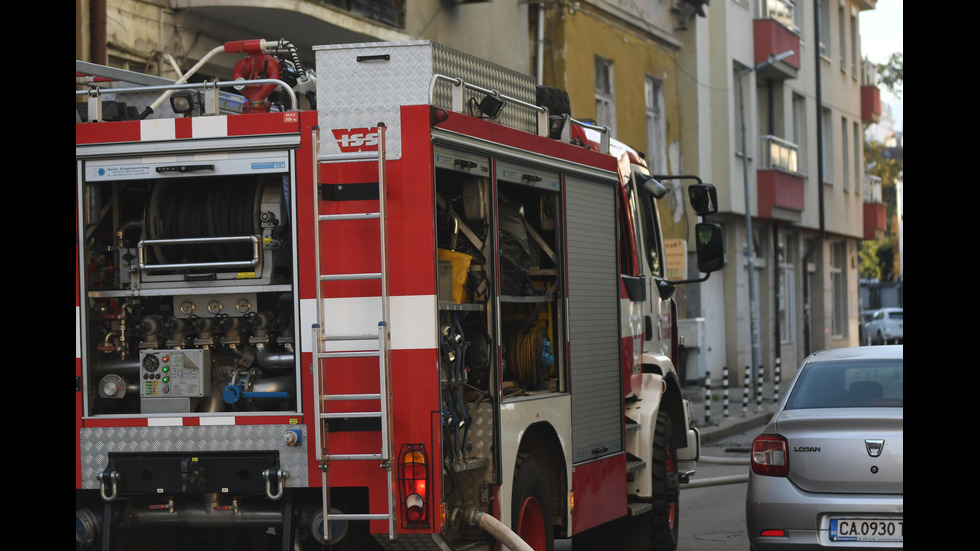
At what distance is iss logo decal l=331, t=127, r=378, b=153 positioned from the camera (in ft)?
20.6

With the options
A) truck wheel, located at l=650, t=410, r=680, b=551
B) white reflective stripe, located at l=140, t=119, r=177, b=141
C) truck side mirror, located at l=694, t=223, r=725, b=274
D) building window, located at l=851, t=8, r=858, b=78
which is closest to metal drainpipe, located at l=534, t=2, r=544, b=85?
truck side mirror, located at l=694, t=223, r=725, b=274

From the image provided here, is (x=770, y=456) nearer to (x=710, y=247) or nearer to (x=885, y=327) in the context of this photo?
(x=710, y=247)

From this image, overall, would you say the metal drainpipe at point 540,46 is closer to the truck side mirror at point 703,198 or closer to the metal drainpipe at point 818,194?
the truck side mirror at point 703,198

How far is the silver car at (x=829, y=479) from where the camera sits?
792cm

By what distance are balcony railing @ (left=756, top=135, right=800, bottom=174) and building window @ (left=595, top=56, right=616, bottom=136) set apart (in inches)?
376

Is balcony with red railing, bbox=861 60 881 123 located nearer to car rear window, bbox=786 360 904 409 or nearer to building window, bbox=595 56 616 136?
building window, bbox=595 56 616 136

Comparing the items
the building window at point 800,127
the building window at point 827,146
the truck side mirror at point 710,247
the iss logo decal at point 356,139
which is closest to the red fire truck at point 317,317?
the iss logo decal at point 356,139

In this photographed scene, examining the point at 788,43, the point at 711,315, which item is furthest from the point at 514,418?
the point at 788,43

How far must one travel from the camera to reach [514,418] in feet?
23.4
